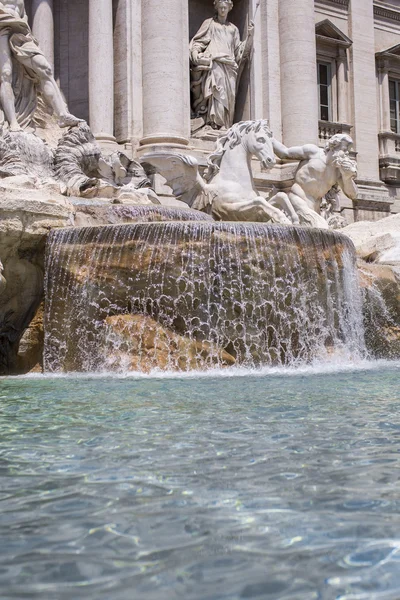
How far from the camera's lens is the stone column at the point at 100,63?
14242mm

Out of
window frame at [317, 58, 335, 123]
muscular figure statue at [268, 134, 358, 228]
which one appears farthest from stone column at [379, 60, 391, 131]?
muscular figure statue at [268, 134, 358, 228]

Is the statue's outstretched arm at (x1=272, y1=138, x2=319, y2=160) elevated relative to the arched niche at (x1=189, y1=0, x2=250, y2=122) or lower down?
lower down

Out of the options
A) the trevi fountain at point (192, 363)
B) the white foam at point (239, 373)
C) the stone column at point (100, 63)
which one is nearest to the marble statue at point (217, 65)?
the trevi fountain at point (192, 363)

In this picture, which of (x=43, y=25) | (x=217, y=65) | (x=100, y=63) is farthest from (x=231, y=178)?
(x=43, y=25)

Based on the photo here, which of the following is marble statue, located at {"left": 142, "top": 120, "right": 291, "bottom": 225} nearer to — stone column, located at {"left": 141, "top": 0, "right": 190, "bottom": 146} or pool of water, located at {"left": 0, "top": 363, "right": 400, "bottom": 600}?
stone column, located at {"left": 141, "top": 0, "right": 190, "bottom": 146}

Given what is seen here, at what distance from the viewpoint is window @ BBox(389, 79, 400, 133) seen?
20984mm

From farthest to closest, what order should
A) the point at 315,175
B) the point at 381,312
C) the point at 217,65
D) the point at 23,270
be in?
the point at 217,65
the point at 315,175
the point at 381,312
the point at 23,270

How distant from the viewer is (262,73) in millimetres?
16812

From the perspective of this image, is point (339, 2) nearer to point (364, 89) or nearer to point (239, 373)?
point (364, 89)

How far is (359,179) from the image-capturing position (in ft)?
61.6

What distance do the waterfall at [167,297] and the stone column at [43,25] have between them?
8021 mm

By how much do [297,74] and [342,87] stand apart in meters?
2.85

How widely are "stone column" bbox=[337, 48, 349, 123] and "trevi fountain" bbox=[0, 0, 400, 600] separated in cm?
341

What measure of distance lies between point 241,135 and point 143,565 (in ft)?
33.1
